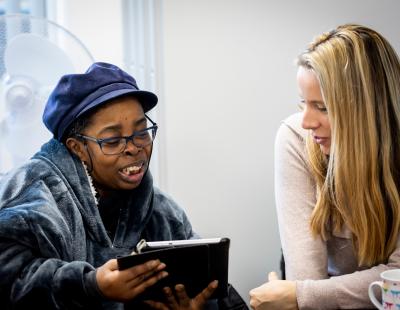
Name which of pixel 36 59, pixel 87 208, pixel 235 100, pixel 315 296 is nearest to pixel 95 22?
pixel 36 59

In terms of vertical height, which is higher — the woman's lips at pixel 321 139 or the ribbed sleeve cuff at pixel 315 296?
the woman's lips at pixel 321 139

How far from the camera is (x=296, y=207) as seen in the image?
152 cm

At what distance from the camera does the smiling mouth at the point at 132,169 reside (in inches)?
57.8

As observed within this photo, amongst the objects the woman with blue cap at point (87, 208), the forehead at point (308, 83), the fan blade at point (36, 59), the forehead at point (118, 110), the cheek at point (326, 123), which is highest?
the fan blade at point (36, 59)

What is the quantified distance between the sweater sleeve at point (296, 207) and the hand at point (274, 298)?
0.12 meters

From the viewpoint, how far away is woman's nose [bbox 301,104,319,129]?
1446 millimetres

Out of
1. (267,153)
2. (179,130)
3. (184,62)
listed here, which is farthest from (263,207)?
(184,62)

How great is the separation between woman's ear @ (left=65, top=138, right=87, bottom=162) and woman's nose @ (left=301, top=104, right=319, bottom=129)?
1.89ft

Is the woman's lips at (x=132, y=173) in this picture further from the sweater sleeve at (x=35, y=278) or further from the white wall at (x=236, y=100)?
the white wall at (x=236, y=100)

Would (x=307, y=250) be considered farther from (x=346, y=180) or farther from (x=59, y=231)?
(x=59, y=231)

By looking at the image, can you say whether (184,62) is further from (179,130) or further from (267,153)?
(267,153)

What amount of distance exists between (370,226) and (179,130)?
3.73 feet

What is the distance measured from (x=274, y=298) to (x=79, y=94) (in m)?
0.69

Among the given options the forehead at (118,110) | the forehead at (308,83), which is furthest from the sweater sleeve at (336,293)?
the forehead at (118,110)
